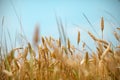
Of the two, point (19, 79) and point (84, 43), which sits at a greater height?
point (84, 43)

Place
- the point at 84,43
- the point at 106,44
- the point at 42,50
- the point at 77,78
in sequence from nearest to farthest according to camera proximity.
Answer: the point at 77,78 < the point at 106,44 < the point at 42,50 < the point at 84,43

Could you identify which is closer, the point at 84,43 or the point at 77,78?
the point at 77,78

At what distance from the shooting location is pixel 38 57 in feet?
4.05

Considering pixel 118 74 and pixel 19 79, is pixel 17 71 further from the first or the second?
pixel 118 74

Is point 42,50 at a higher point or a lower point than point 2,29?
lower

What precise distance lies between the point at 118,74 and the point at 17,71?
0.46 meters

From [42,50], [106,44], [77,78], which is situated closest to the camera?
[77,78]

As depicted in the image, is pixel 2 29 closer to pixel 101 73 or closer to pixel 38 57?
pixel 38 57

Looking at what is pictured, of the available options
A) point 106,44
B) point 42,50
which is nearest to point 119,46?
point 106,44

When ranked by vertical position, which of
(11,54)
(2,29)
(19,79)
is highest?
(2,29)

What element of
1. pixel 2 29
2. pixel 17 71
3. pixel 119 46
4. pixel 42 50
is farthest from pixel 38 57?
pixel 119 46

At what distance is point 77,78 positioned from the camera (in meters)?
0.98

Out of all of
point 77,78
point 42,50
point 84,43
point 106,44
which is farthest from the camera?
point 84,43

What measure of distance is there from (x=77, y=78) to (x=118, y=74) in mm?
207
